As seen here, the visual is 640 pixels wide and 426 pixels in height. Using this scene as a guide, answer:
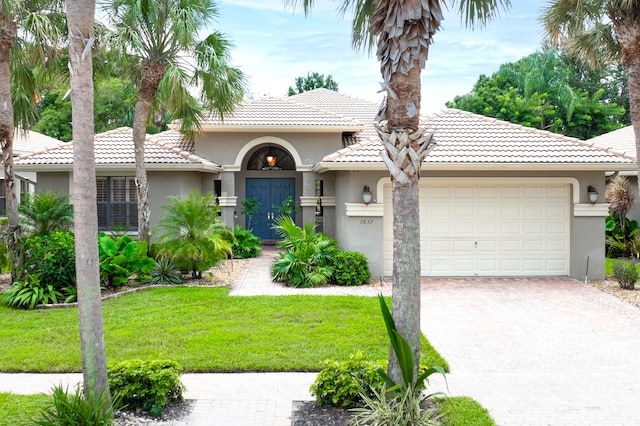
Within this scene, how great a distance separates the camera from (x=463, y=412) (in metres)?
6.21

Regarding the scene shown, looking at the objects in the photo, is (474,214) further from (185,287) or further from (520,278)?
(185,287)

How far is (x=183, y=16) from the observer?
1373cm

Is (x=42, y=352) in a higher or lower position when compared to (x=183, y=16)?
lower

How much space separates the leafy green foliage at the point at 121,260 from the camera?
41.6 feet

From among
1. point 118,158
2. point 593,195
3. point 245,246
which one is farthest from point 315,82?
point 593,195

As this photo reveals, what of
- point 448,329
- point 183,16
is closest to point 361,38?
point 448,329

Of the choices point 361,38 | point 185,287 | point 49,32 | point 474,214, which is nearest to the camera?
point 361,38

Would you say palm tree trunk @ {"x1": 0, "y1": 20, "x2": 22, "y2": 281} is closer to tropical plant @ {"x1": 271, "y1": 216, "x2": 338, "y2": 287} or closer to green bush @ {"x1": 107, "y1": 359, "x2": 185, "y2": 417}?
tropical plant @ {"x1": 271, "y1": 216, "x2": 338, "y2": 287}

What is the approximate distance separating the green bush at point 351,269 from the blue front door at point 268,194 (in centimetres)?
734

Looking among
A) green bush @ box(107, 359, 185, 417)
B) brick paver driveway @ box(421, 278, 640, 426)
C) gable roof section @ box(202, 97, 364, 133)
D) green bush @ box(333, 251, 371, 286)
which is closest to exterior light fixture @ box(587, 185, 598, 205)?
brick paver driveway @ box(421, 278, 640, 426)

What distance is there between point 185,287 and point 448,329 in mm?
6342

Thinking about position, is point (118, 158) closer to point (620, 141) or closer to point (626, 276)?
point (626, 276)

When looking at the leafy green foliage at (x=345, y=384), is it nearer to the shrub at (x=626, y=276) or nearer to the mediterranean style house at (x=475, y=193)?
the mediterranean style house at (x=475, y=193)

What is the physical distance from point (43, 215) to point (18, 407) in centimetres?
841
